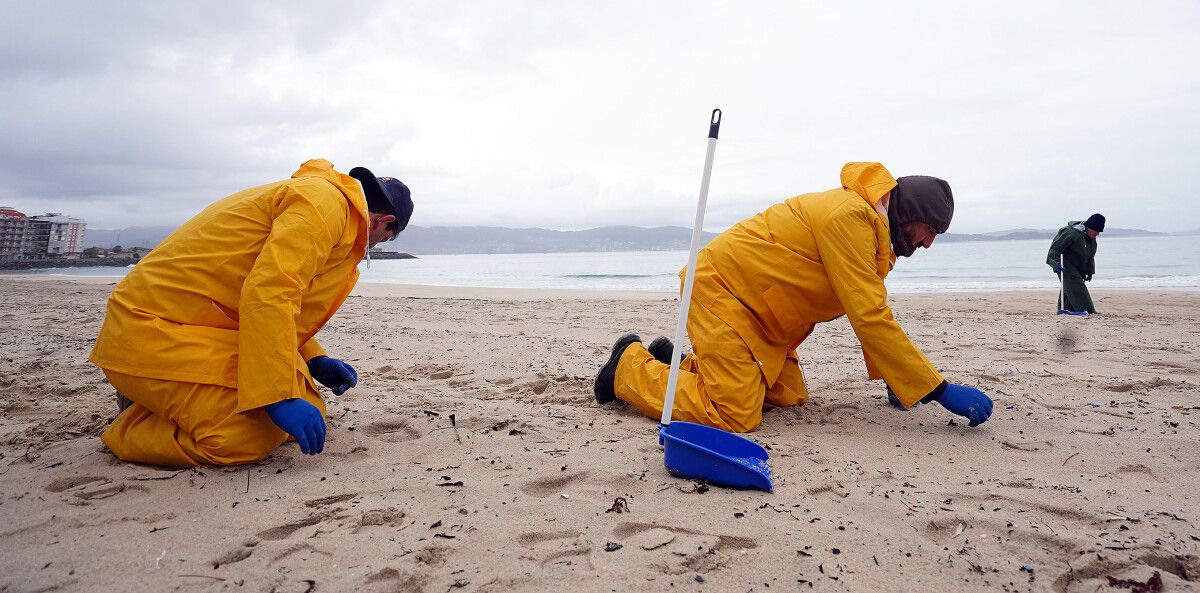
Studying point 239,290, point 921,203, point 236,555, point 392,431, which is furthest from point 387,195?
point 921,203

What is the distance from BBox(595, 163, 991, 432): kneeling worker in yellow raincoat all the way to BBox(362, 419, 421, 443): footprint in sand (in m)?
1.16

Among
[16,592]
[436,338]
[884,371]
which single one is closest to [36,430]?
[16,592]

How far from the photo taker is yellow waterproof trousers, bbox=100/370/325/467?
99.4 inches

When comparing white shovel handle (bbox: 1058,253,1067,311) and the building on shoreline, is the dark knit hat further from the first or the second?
the building on shoreline

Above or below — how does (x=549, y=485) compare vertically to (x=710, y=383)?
below

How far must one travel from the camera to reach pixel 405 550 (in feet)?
6.27

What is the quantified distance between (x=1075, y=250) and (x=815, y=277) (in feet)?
26.3

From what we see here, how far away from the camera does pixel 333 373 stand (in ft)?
10.9

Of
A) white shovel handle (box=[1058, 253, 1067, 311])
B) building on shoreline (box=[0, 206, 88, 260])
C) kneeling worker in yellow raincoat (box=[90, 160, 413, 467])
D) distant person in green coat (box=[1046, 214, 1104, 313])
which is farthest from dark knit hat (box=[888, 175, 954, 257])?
building on shoreline (box=[0, 206, 88, 260])

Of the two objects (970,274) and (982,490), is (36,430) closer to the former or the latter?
(982,490)

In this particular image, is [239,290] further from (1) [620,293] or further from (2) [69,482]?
(1) [620,293]

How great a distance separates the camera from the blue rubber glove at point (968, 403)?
10.0 ft

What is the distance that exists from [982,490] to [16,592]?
301 centimetres

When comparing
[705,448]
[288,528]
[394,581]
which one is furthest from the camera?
[705,448]
